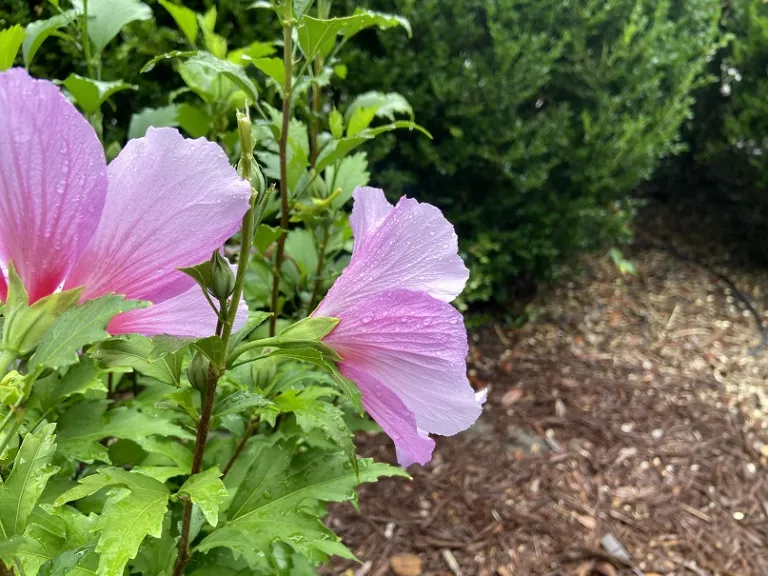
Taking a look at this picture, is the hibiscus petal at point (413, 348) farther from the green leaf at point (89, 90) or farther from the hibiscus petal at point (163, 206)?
the green leaf at point (89, 90)

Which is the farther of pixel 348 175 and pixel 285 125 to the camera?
pixel 348 175

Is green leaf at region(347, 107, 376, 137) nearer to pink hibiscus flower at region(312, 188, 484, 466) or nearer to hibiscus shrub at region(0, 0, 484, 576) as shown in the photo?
hibiscus shrub at region(0, 0, 484, 576)

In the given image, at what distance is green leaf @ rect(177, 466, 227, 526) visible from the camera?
639 millimetres

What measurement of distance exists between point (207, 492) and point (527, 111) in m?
2.88

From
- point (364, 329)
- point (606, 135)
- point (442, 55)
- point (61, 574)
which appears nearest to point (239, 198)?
point (364, 329)

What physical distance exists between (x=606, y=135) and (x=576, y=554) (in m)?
1.91

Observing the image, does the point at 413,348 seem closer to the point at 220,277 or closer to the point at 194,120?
the point at 220,277

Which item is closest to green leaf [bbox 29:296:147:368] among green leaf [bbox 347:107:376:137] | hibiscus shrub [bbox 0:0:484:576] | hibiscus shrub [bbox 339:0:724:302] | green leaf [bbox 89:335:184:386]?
hibiscus shrub [bbox 0:0:484:576]

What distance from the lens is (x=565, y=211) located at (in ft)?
10.3

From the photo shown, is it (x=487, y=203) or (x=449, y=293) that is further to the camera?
(x=487, y=203)

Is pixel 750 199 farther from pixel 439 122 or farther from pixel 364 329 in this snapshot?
pixel 364 329

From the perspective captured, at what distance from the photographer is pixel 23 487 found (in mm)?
629

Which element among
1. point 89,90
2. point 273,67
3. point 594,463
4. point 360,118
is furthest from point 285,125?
point 594,463

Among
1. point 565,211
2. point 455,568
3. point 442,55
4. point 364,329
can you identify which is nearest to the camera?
point 364,329
